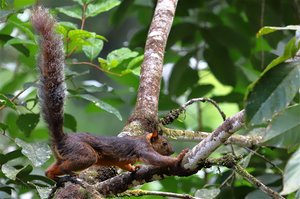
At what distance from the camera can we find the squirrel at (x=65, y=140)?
285 cm

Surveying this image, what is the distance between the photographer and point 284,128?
1.78 metres

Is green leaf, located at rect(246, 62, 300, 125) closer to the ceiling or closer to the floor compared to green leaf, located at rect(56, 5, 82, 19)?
closer to the floor

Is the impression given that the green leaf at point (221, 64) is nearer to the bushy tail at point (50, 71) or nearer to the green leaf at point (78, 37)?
the green leaf at point (78, 37)

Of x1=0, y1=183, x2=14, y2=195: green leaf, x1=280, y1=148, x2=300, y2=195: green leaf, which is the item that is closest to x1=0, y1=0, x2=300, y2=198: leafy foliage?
x1=0, y1=183, x2=14, y2=195: green leaf

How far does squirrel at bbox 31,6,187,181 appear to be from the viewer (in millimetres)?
2854

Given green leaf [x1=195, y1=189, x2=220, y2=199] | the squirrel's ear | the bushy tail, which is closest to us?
the bushy tail

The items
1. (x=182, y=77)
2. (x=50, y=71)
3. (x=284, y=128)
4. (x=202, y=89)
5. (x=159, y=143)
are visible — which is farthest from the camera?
(x=182, y=77)

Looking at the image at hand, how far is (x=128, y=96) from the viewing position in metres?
4.99

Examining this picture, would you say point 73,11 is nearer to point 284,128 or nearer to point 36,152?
point 36,152

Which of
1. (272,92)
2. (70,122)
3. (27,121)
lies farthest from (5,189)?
(272,92)

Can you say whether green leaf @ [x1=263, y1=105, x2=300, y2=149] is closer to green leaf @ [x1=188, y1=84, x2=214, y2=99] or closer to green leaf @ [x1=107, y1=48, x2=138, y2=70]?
green leaf @ [x1=107, y1=48, x2=138, y2=70]

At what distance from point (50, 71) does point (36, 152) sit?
0.39 meters

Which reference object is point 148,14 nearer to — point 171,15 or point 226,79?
point 226,79

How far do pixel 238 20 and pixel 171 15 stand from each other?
1.43 metres
